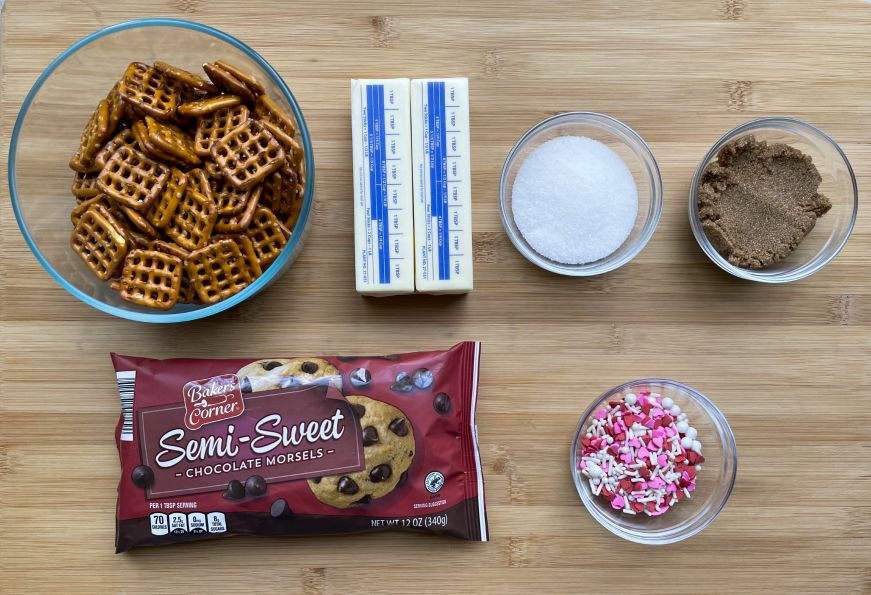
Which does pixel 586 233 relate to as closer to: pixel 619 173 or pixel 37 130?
pixel 619 173

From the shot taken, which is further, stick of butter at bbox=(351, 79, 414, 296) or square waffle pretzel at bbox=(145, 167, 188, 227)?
stick of butter at bbox=(351, 79, 414, 296)

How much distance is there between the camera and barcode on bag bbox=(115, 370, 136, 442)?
1163 millimetres

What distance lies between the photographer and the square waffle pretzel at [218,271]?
1.05 meters

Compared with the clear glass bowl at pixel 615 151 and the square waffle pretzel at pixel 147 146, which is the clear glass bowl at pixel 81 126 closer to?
the square waffle pretzel at pixel 147 146

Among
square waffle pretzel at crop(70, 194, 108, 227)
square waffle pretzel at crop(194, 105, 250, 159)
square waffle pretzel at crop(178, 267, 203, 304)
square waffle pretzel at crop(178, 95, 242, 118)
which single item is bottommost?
square waffle pretzel at crop(178, 267, 203, 304)

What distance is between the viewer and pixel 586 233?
119 centimetres

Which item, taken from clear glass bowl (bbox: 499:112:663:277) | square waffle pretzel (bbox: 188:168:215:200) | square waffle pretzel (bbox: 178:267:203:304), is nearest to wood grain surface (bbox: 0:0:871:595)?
clear glass bowl (bbox: 499:112:663:277)

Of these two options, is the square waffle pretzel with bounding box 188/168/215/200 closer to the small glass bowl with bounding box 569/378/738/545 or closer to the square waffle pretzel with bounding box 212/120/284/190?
the square waffle pretzel with bounding box 212/120/284/190

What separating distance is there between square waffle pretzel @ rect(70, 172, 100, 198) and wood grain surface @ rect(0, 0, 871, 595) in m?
0.23

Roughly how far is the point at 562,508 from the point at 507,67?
0.85 metres

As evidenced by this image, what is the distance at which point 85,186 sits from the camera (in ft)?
3.58

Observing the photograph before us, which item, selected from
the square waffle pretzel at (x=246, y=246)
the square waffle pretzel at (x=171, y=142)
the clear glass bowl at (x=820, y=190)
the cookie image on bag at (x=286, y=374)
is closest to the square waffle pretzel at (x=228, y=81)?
the square waffle pretzel at (x=171, y=142)

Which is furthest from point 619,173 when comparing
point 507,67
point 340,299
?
point 340,299

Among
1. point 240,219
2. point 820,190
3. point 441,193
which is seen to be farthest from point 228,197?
point 820,190
